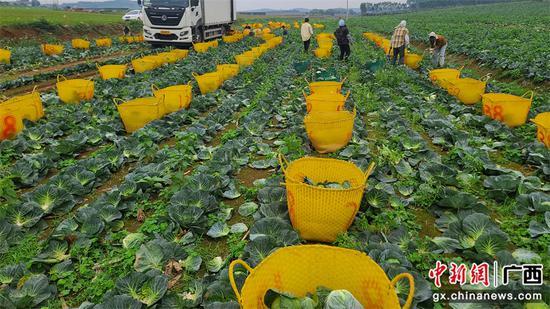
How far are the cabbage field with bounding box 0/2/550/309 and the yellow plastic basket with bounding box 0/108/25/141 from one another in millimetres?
118

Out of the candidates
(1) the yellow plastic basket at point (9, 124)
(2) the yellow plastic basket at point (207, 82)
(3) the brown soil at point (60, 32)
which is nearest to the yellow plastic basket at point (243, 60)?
(2) the yellow plastic basket at point (207, 82)

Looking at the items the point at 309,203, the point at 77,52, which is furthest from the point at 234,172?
the point at 77,52

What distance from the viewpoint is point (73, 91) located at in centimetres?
837

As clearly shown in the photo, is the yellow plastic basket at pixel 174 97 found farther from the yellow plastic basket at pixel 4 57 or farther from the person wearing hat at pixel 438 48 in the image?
the yellow plastic basket at pixel 4 57

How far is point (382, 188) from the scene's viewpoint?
13.7 ft

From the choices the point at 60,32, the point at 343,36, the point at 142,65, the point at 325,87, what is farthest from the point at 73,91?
the point at 60,32

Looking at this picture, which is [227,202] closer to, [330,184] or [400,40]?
[330,184]

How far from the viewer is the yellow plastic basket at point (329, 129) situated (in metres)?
A: 5.28

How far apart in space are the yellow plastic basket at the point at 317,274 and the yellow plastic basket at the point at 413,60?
11.7 metres

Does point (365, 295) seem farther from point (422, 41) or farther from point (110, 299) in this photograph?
point (422, 41)

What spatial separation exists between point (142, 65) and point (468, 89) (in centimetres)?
961

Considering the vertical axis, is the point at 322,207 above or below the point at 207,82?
Answer: below

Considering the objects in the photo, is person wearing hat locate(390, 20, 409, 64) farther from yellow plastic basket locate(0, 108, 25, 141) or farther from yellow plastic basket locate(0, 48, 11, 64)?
yellow plastic basket locate(0, 48, 11, 64)

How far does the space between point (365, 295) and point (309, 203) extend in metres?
Answer: 1.08
